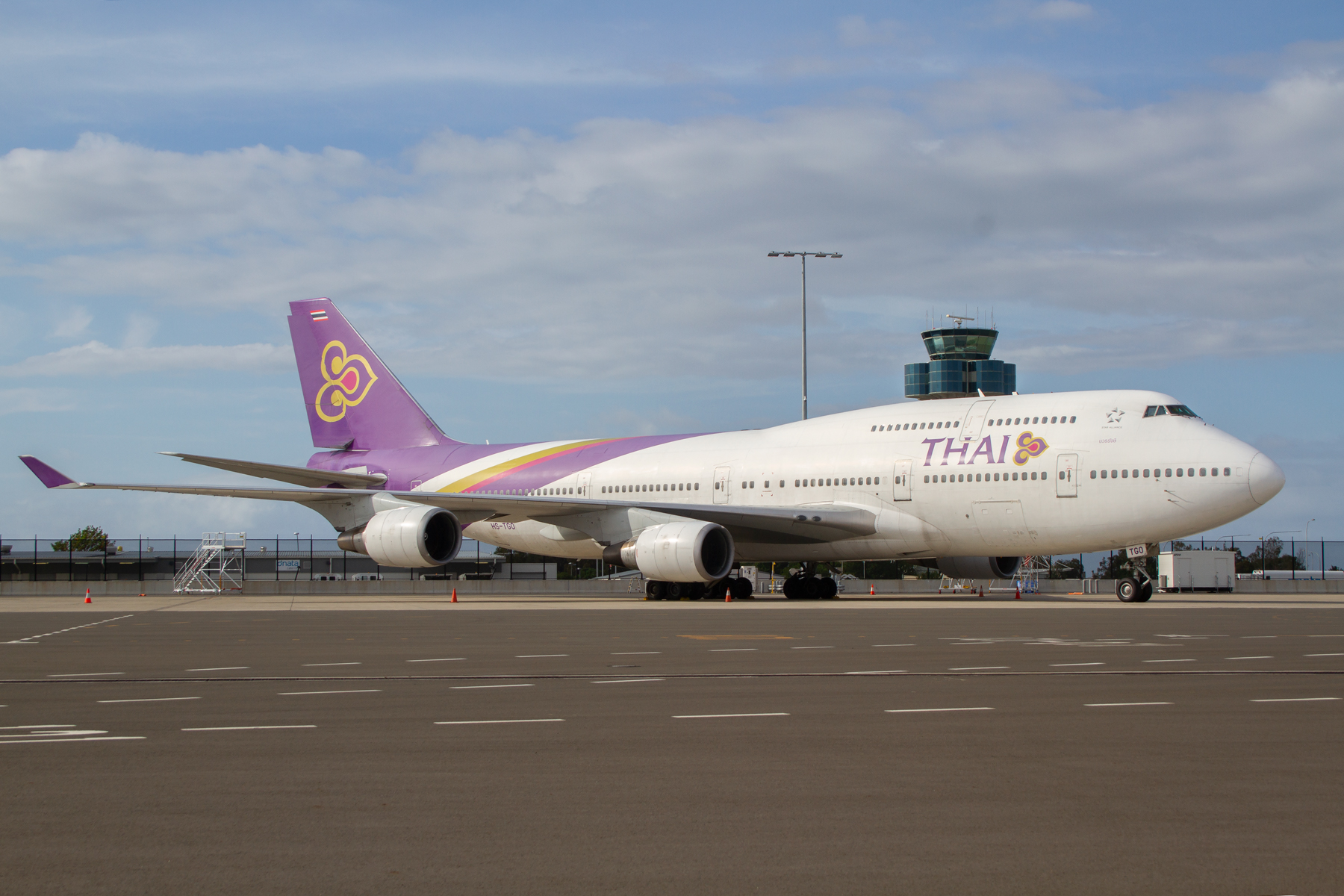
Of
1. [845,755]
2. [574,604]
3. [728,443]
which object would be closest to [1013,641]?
[845,755]

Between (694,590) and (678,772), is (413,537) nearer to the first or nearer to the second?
(694,590)

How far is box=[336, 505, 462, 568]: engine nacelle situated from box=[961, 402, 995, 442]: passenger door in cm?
1257

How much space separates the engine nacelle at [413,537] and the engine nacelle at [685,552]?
16.4 feet

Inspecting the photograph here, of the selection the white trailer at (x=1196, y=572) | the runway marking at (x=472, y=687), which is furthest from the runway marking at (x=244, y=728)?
the white trailer at (x=1196, y=572)

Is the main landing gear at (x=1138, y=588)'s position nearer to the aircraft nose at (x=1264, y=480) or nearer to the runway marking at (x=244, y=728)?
the aircraft nose at (x=1264, y=480)

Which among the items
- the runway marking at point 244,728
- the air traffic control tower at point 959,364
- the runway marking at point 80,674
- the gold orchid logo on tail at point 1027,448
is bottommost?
the runway marking at point 80,674

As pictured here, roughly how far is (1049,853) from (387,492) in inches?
1097

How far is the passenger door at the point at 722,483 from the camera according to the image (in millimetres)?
31359

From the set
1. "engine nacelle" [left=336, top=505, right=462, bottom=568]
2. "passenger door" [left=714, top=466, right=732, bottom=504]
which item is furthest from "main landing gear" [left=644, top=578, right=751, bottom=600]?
"engine nacelle" [left=336, top=505, right=462, bottom=568]

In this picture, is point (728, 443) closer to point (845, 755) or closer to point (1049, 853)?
point (845, 755)

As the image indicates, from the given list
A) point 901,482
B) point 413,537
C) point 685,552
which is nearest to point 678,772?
point 685,552

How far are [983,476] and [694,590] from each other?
7.63 meters

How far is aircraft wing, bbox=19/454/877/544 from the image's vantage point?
28250 millimetres

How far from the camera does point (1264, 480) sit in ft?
79.5
